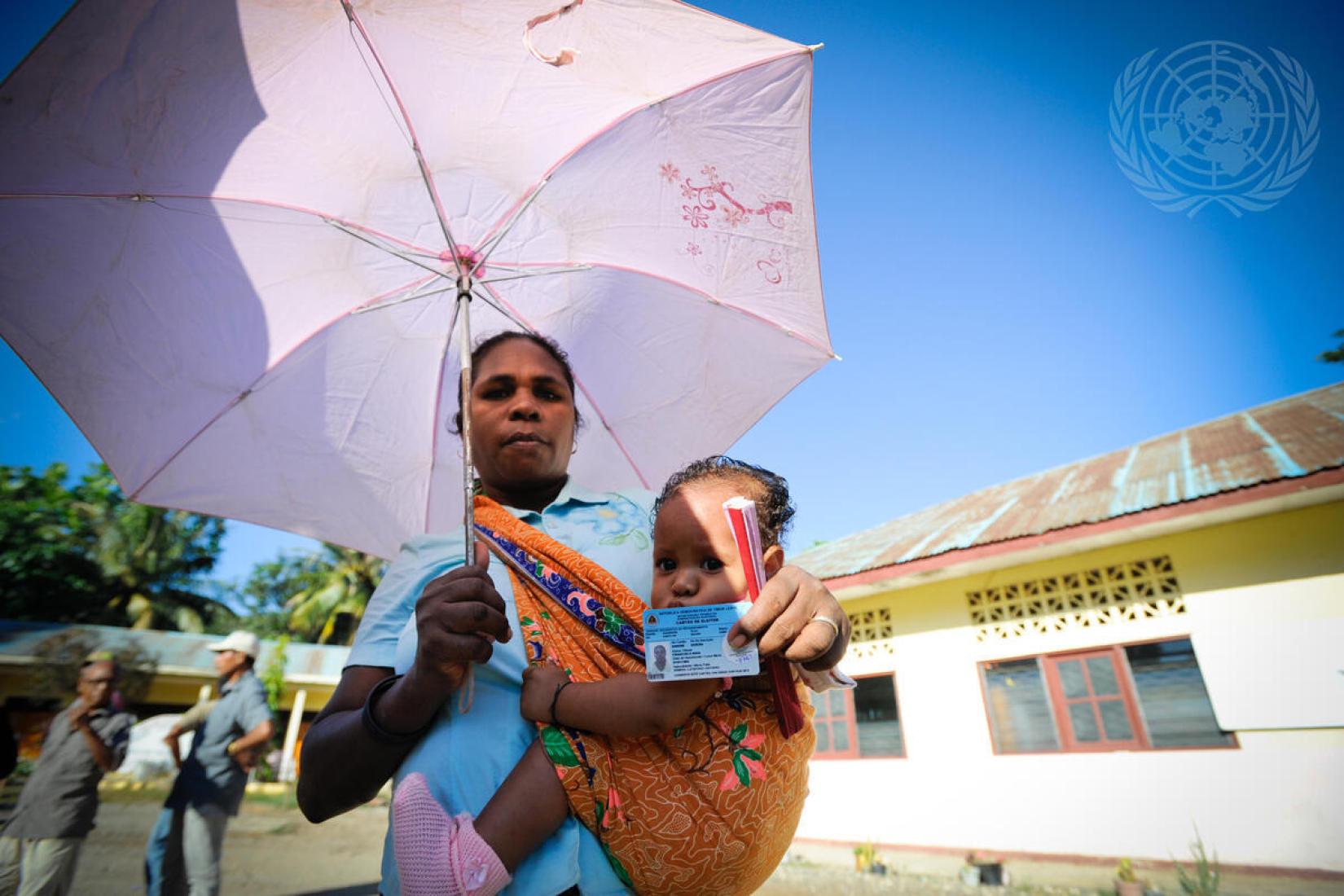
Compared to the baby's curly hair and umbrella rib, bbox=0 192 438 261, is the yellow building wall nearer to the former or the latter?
the baby's curly hair

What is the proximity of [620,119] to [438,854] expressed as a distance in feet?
6.56

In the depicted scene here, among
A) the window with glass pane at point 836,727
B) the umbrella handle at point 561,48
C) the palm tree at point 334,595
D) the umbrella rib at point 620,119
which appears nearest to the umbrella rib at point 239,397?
the umbrella rib at point 620,119

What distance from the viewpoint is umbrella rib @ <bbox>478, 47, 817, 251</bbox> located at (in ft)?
6.73

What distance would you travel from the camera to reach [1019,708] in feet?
23.9

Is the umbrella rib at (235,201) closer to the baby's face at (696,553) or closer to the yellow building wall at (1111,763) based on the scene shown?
the baby's face at (696,553)

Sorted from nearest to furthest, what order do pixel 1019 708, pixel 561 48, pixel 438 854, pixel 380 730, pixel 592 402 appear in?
pixel 438 854
pixel 380 730
pixel 561 48
pixel 592 402
pixel 1019 708

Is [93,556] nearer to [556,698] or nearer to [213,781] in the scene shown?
[213,781]

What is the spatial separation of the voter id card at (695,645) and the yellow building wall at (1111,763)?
7.21m

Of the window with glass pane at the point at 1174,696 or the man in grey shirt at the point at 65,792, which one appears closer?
the man in grey shirt at the point at 65,792

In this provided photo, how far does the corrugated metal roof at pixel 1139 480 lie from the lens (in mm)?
5777

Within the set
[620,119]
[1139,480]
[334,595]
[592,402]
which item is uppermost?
[334,595]

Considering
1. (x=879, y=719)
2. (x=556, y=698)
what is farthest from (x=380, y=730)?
(x=879, y=719)

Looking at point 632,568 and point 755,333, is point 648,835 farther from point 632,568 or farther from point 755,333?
point 755,333

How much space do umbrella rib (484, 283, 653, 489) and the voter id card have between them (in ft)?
4.56
